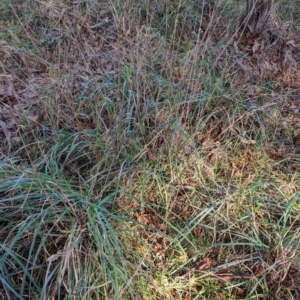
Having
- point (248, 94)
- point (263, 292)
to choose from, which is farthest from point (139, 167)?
point (248, 94)

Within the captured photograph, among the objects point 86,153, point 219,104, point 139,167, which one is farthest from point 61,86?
point 219,104

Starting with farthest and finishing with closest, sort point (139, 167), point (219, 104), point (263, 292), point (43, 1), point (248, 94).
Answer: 1. point (43, 1)
2. point (248, 94)
3. point (219, 104)
4. point (139, 167)
5. point (263, 292)

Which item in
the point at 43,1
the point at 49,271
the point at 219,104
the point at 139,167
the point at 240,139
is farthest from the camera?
the point at 43,1

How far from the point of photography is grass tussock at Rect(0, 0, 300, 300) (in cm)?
195

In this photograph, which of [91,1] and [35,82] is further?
[91,1]

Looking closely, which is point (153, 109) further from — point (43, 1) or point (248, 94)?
point (43, 1)

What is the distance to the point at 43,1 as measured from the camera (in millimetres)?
3967

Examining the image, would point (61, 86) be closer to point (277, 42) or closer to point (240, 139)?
point (240, 139)

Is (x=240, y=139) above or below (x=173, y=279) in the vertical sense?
above

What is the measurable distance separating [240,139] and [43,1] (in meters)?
2.41

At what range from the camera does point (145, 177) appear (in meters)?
2.34

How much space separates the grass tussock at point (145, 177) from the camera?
195cm

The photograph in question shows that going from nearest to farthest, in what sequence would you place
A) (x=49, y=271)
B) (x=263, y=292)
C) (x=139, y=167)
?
(x=49, y=271) < (x=263, y=292) < (x=139, y=167)

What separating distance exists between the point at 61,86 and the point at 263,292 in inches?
72.9
